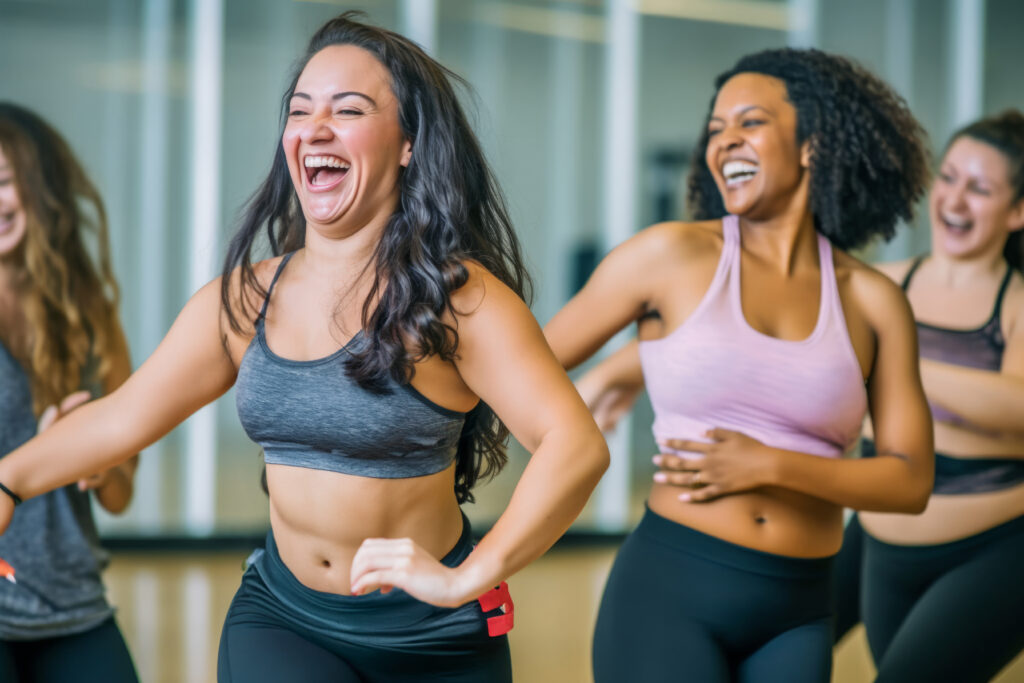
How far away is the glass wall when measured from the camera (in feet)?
17.2

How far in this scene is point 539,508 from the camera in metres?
1.24

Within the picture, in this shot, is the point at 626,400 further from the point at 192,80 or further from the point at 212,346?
the point at 192,80

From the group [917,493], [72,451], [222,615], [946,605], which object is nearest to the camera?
A: [72,451]

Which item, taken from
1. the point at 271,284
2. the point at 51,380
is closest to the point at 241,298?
the point at 271,284

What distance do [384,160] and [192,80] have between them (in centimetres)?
426

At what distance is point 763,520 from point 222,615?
9.76ft

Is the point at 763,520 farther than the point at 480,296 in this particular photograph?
Yes

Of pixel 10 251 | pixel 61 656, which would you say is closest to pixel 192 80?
pixel 10 251

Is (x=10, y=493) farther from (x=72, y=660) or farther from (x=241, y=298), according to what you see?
(x=72, y=660)

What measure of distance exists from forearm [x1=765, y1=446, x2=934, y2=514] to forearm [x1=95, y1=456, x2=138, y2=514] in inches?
51.5

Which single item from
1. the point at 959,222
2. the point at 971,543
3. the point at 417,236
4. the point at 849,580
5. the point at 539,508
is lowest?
the point at 849,580

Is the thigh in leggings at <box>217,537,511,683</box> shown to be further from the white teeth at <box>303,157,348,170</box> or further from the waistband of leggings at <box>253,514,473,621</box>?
the white teeth at <box>303,157,348,170</box>

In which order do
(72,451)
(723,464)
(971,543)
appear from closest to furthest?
(72,451) < (723,464) < (971,543)

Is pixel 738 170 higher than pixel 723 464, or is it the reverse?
pixel 738 170
